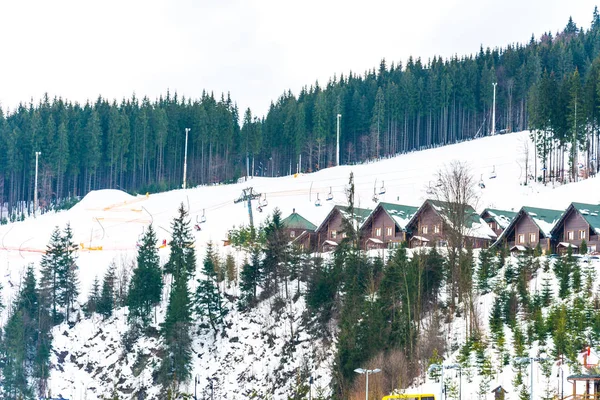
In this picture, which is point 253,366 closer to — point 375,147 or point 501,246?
point 501,246

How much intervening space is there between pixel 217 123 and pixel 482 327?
83272mm

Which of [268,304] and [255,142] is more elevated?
[255,142]

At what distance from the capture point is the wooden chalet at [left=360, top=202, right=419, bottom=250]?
8000 centimetres

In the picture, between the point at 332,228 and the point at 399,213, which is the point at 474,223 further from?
the point at 332,228

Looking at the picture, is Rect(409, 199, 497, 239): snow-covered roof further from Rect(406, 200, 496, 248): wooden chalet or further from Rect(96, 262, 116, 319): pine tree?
Rect(96, 262, 116, 319): pine tree

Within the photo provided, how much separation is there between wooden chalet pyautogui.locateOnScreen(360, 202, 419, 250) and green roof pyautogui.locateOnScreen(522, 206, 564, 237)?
10.5m

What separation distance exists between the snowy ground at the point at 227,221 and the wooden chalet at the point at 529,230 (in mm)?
11814

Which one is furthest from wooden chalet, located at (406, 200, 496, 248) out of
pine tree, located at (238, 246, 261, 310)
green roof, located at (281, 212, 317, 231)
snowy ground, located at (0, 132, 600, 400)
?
pine tree, located at (238, 246, 261, 310)

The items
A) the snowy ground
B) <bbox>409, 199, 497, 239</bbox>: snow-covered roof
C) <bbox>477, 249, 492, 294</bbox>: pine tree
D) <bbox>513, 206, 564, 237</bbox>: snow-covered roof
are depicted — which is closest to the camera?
<bbox>477, 249, 492, 294</bbox>: pine tree

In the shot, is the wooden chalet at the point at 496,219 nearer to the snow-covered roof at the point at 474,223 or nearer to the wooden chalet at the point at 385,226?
the snow-covered roof at the point at 474,223

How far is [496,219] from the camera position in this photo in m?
80.4

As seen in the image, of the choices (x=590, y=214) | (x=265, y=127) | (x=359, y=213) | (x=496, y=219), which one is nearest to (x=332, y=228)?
(x=359, y=213)

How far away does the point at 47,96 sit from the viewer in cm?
14788

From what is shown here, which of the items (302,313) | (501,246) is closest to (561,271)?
(501,246)
